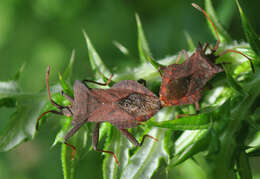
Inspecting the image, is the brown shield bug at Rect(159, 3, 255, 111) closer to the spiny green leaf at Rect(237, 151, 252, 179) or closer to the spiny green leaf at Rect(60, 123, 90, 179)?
the spiny green leaf at Rect(237, 151, 252, 179)

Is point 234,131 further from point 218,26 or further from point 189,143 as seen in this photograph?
point 218,26

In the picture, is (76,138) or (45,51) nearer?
(76,138)

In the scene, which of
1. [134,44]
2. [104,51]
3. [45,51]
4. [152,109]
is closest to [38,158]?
[45,51]

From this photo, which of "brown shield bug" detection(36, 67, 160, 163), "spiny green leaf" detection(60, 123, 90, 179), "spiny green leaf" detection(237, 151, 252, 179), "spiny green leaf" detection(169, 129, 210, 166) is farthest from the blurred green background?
"spiny green leaf" detection(237, 151, 252, 179)

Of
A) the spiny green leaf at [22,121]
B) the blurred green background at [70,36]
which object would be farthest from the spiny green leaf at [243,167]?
the blurred green background at [70,36]

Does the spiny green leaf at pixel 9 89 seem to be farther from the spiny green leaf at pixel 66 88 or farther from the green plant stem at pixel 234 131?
the green plant stem at pixel 234 131

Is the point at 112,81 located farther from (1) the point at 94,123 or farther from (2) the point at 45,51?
(2) the point at 45,51
